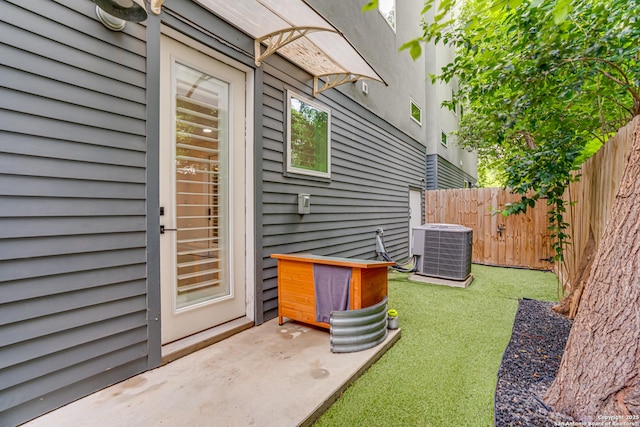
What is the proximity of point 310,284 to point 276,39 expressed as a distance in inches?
103

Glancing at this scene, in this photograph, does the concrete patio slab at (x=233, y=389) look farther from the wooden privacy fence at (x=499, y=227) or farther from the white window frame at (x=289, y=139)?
the wooden privacy fence at (x=499, y=227)

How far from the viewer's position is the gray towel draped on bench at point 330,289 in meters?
2.71

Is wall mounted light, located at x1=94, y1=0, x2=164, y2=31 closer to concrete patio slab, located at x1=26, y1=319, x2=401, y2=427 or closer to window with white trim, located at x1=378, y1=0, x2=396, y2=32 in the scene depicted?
concrete patio slab, located at x1=26, y1=319, x2=401, y2=427

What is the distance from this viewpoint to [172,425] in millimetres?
1659

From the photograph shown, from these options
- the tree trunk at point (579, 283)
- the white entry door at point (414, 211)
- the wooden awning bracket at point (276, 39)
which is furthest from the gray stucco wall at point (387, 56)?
the tree trunk at point (579, 283)

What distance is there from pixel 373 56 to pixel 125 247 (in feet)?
17.7

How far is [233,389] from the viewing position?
200cm

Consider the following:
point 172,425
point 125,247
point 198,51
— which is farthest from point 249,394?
point 198,51

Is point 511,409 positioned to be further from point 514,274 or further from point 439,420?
point 514,274

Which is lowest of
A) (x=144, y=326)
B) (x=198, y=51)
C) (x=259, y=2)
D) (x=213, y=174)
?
(x=144, y=326)

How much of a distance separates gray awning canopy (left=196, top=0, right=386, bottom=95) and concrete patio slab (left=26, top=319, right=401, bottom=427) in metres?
2.86

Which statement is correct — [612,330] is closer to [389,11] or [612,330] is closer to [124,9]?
[124,9]

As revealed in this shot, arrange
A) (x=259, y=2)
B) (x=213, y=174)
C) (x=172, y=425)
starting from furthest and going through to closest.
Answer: (x=213, y=174) → (x=259, y=2) → (x=172, y=425)

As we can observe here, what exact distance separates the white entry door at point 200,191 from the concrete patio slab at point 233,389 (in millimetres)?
422
